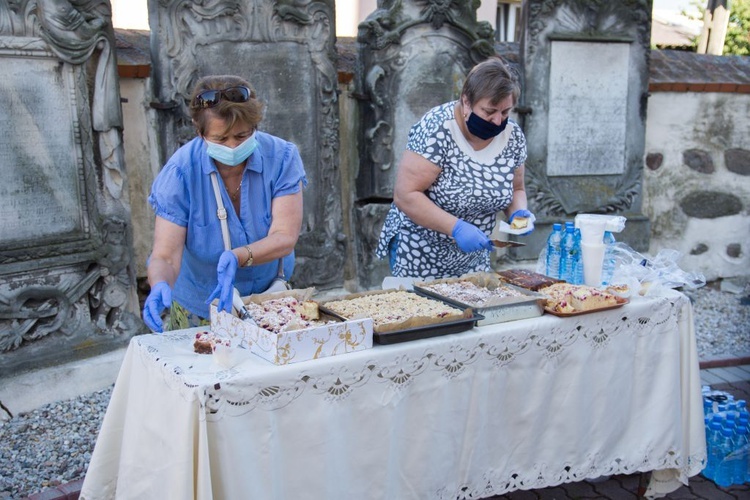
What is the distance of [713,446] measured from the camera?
10.7 ft

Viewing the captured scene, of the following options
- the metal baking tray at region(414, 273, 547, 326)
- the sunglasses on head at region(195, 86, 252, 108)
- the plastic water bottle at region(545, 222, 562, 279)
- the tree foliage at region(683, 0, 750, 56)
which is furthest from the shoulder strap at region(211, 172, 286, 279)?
the tree foliage at region(683, 0, 750, 56)

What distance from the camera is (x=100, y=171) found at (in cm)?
400

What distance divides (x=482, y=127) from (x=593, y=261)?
705 mm

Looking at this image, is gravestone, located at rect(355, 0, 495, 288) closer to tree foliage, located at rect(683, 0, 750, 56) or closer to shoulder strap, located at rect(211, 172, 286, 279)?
shoulder strap, located at rect(211, 172, 286, 279)

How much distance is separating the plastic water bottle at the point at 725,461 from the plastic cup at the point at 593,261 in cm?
99

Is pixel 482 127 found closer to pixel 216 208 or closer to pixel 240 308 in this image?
pixel 216 208

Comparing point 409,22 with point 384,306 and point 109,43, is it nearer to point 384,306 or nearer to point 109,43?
point 109,43

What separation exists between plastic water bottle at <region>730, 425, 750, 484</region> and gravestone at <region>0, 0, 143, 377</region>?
324 centimetres

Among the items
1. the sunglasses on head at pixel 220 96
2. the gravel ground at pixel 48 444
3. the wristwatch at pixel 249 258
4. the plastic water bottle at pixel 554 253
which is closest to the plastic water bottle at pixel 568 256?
the plastic water bottle at pixel 554 253

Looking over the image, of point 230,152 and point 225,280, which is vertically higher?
point 230,152

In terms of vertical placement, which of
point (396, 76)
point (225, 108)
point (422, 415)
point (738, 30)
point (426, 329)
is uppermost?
point (738, 30)

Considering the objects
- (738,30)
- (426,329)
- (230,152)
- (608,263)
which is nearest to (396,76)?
(608,263)

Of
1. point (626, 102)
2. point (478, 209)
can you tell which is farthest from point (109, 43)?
point (626, 102)

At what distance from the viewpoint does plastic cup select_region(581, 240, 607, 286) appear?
2.92 metres
